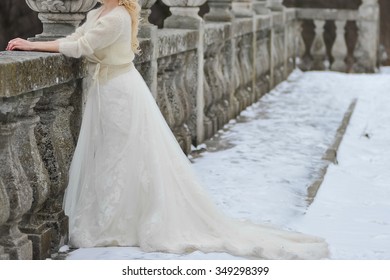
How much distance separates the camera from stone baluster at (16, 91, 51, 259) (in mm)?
5145

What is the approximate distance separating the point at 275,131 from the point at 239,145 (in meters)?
1.17

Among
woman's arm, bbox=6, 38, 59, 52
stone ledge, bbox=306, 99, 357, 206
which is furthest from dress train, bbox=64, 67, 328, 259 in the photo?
stone ledge, bbox=306, 99, 357, 206

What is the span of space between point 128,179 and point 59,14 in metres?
1.14

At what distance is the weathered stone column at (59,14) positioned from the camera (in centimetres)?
588

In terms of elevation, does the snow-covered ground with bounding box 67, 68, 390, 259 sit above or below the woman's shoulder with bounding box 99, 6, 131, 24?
below

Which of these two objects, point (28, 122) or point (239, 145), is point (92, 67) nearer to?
point (28, 122)

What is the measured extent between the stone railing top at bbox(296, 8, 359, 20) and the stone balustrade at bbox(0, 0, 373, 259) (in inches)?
145

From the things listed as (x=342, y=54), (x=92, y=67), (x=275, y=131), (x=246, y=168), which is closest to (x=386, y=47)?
(x=342, y=54)

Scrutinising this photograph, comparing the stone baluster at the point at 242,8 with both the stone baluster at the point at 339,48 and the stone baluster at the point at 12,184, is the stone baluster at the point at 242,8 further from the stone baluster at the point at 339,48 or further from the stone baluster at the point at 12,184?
the stone baluster at the point at 12,184

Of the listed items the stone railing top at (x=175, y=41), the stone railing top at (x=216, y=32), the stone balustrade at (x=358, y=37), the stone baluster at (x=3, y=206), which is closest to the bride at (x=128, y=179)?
the stone baluster at (x=3, y=206)

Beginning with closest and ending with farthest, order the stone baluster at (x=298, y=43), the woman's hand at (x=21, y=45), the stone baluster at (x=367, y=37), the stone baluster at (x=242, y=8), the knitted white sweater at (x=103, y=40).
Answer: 1. the woman's hand at (x=21, y=45)
2. the knitted white sweater at (x=103, y=40)
3. the stone baluster at (x=242, y=8)
4. the stone baluster at (x=367, y=37)
5. the stone baluster at (x=298, y=43)

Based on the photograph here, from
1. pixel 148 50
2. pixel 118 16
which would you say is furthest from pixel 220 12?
pixel 118 16

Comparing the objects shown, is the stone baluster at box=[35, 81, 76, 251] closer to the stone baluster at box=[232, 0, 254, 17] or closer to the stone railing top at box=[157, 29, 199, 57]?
the stone railing top at box=[157, 29, 199, 57]

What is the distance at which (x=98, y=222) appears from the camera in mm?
5715
